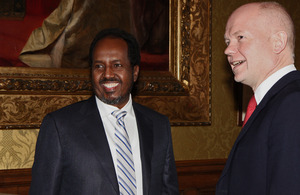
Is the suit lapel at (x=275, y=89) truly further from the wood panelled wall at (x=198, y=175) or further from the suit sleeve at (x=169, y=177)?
the wood panelled wall at (x=198, y=175)

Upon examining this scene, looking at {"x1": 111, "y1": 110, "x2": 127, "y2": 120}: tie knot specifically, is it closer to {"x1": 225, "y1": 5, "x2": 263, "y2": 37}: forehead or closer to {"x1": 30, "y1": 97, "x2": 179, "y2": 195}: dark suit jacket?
{"x1": 30, "y1": 97, "x2": 179, "y2": 195}: dark suit jacket

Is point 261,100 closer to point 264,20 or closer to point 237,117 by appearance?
point 264,20

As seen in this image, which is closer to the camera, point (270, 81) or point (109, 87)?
point (270, 81)

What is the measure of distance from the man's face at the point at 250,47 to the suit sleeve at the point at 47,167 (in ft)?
3.58

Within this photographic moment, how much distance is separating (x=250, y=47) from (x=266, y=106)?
0.30m

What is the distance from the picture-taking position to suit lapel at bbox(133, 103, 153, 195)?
2.36 metres

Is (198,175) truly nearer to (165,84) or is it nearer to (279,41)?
(165,84)

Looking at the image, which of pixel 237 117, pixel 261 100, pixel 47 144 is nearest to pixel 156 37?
pixel 237 117

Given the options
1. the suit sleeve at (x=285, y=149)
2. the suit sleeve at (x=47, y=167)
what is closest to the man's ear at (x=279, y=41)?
the suit sleeve at (x=285, y=149)

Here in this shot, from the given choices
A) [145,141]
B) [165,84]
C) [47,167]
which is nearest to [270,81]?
[145,141]

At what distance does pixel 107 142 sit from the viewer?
232cm

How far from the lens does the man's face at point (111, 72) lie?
2.42 metres

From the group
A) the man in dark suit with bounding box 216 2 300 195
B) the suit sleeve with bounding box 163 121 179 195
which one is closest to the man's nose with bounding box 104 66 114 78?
the suit sleeve with bounding box 163 121 179 195

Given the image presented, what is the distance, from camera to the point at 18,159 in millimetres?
3213
